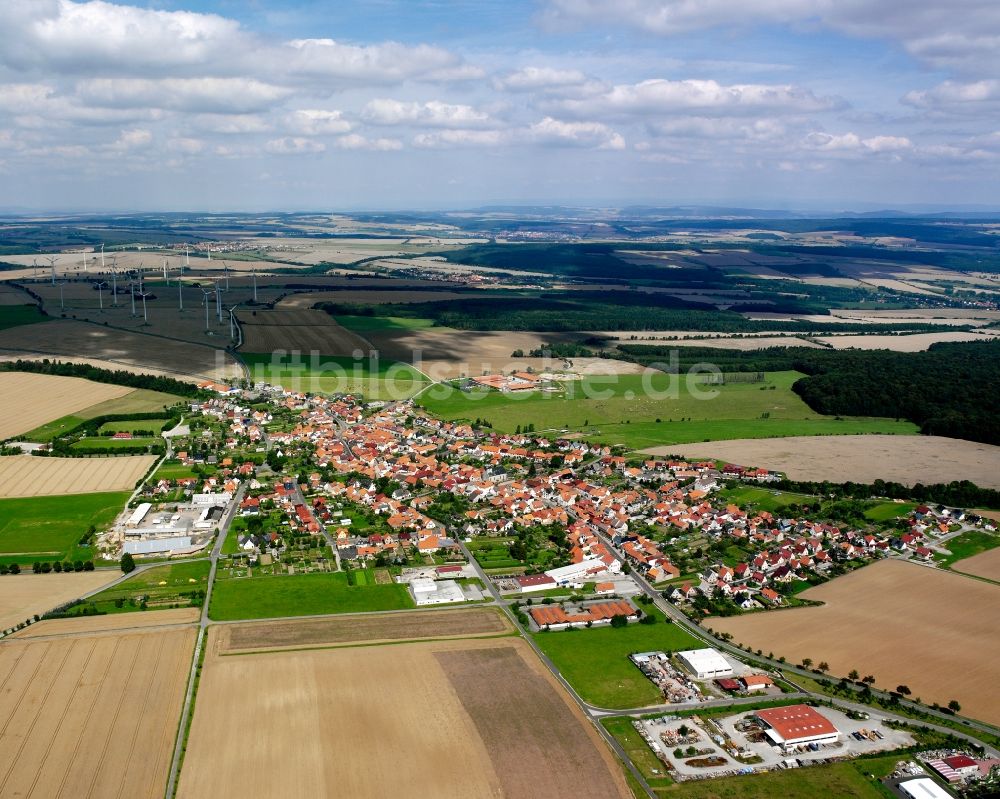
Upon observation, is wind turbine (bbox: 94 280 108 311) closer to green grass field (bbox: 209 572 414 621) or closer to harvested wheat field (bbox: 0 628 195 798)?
green grass field (bbox: 209 572 414 621)

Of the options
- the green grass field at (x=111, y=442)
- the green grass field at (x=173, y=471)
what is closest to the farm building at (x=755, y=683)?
the green grass field at (x=173, y=471)

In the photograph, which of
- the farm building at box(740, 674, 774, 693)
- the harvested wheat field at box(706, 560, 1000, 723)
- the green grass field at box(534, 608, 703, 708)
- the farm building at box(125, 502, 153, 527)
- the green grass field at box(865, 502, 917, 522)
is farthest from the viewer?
the green grass field at box(865, 502, 917, 522)

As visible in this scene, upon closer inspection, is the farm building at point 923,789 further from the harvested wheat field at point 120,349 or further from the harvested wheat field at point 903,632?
the harvested wheat field at point 120,349

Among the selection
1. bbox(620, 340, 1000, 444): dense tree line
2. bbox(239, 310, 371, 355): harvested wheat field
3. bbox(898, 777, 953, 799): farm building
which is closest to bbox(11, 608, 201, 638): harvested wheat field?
bbox(898, 777, 953, 799): farm building

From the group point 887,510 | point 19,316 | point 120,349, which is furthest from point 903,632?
point 19,316

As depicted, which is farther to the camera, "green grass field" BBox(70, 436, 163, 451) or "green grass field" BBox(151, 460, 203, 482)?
"green grass field" BBox(70, 436, 163, 451)

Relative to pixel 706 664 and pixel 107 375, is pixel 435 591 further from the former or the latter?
pixel 107 375
